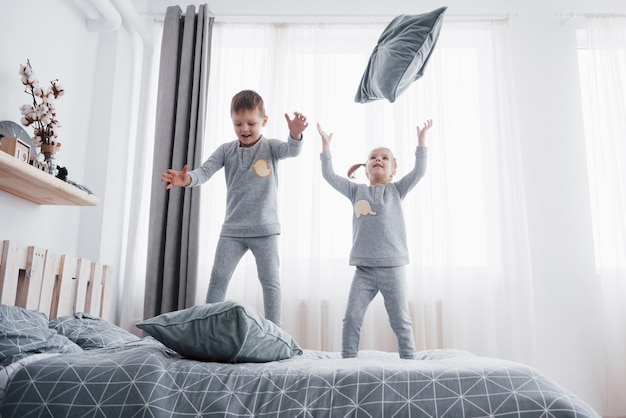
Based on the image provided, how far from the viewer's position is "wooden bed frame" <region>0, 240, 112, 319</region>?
6.23ft

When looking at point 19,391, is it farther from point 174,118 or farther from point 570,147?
point 570,147

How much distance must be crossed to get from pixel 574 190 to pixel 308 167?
4.61 feet

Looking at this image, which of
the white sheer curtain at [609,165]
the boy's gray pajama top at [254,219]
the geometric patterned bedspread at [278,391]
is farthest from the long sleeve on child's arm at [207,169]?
the white sheer curtain at [609,165]

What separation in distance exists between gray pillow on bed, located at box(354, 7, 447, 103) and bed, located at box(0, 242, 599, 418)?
126 centimetres

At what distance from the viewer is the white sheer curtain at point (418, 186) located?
116 inches

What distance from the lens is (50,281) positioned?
2148 millimetres

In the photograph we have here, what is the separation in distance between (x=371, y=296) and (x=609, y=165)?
1.71m

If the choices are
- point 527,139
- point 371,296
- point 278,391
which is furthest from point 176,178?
point 527,139

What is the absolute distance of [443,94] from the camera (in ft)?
10.5

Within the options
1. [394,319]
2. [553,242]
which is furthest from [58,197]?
[553,242]

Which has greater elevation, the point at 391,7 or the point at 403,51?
the point at 391,7

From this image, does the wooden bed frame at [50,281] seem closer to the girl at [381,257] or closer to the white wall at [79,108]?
the white wall at [79,108]

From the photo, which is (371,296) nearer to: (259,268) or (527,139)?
(259,268)

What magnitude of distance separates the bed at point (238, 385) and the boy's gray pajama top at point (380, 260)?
0.73 m
